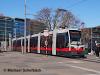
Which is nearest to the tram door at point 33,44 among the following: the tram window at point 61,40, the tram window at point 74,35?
the tram window at point 61,40

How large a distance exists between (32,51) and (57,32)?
51.4ft

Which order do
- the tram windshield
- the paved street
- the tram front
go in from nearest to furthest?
the paved street < the tram front < the tram windshield

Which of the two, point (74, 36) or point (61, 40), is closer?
point (74, 36)

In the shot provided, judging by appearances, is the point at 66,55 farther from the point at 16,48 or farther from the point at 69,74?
the point at 16,48

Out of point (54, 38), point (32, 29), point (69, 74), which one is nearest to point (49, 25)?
point (32, 29)

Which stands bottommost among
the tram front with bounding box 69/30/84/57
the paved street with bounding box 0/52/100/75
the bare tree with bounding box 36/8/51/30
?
the paved street with bounding box 0/52/100/75

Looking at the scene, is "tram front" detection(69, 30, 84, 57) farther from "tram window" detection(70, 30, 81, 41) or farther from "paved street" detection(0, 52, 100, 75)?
"paved street" detection(0, 52, 100, 75)

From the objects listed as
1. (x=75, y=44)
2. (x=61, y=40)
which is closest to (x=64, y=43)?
(x=61, y=40)

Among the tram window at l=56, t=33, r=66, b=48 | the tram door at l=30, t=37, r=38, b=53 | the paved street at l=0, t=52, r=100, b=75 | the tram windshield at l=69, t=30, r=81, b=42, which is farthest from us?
the tram door at l=30, t=37, r=38, b=53

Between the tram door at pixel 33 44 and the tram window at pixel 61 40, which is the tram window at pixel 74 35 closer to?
the tram window at pixel 61 40

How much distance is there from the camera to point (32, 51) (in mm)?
54656

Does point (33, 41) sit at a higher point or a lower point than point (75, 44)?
higher

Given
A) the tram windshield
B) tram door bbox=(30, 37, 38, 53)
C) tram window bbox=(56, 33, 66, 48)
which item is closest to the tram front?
the tram windshield

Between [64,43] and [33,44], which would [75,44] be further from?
[33,44]
